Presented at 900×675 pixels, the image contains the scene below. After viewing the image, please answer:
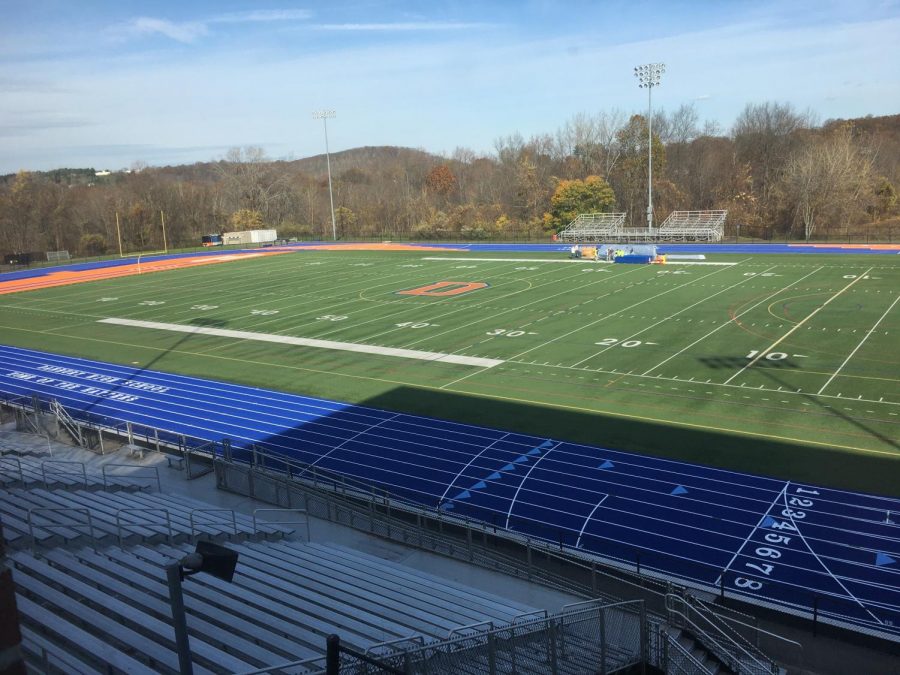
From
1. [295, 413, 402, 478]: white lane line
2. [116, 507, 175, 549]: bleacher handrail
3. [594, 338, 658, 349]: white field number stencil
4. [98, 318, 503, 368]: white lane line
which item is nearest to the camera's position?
[116, 507, 175, 549]: bleacher handrail

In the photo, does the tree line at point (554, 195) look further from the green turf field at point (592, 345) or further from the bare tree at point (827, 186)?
the green turf field at point (592, 345)

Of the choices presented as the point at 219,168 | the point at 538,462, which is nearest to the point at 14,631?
the point at 538,462

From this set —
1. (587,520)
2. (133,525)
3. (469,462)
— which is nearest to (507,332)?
(469,462)

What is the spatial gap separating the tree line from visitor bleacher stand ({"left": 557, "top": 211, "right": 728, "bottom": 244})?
230cm

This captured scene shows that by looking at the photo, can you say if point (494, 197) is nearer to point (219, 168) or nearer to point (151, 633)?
point (219, 168)

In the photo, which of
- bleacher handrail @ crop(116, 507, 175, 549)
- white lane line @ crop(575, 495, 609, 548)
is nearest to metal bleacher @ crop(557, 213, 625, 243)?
white lane line @ crop(575, 495, 609, 548)

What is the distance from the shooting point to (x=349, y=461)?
17469 mm

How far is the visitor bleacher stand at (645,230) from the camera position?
2489 inches

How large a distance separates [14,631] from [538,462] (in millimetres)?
13881

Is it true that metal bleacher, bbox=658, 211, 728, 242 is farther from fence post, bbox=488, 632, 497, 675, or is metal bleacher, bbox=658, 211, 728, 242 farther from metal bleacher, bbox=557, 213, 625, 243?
fence post, bbox=488, 632, 497, 675

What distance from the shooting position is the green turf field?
59.3ft

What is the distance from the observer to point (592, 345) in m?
26.8

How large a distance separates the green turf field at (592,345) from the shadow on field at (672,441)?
6 cm

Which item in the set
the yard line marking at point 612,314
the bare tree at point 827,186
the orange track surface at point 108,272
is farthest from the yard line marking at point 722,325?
the orange track surface at point 108,272
